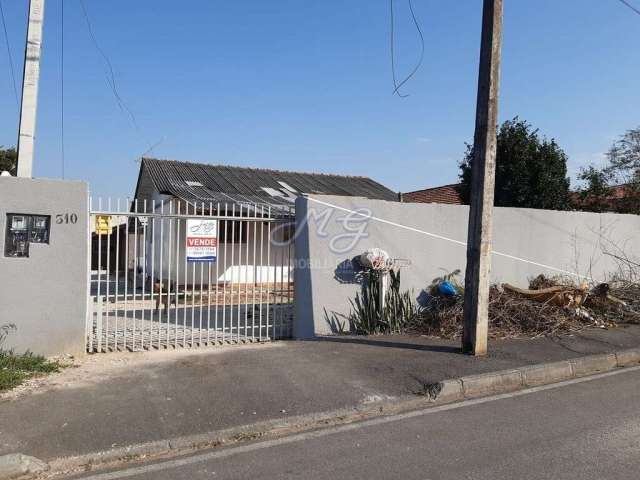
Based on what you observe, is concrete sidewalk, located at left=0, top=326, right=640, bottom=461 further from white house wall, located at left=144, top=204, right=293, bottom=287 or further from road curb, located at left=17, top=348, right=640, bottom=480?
white house wall, located at left=144, top=204, right=293, bottom=287

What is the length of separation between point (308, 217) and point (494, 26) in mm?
3715

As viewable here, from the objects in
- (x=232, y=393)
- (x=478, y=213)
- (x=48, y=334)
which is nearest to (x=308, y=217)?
(x=478, y=213)

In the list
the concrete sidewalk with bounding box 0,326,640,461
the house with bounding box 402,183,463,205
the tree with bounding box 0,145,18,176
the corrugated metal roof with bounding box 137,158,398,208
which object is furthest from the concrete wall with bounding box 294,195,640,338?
the tree with bounding box 0,145,18,176

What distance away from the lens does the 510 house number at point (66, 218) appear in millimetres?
6363

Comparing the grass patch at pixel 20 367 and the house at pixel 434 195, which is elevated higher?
the house at pixel 434 195

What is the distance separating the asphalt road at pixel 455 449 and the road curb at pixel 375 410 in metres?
0.16

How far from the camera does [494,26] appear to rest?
6609 millimetres

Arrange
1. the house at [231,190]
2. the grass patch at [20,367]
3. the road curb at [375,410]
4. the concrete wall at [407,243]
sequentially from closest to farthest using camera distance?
the road curb at [375,410], the grass patch at [20,367], the concrete wall at [407,243], the house at [231,190]

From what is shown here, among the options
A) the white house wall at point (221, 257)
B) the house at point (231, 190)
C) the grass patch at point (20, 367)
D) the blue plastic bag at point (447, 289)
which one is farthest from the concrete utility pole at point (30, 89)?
the blue plastic bag at point (447, 289)

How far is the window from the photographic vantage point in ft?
20.2

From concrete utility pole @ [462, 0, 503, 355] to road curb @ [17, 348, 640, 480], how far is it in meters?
0.88

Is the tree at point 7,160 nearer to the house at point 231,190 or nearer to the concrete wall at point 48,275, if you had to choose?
the house at point 231,190

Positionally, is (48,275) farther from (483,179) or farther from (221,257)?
(221,257)

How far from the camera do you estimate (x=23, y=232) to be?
621 cm
